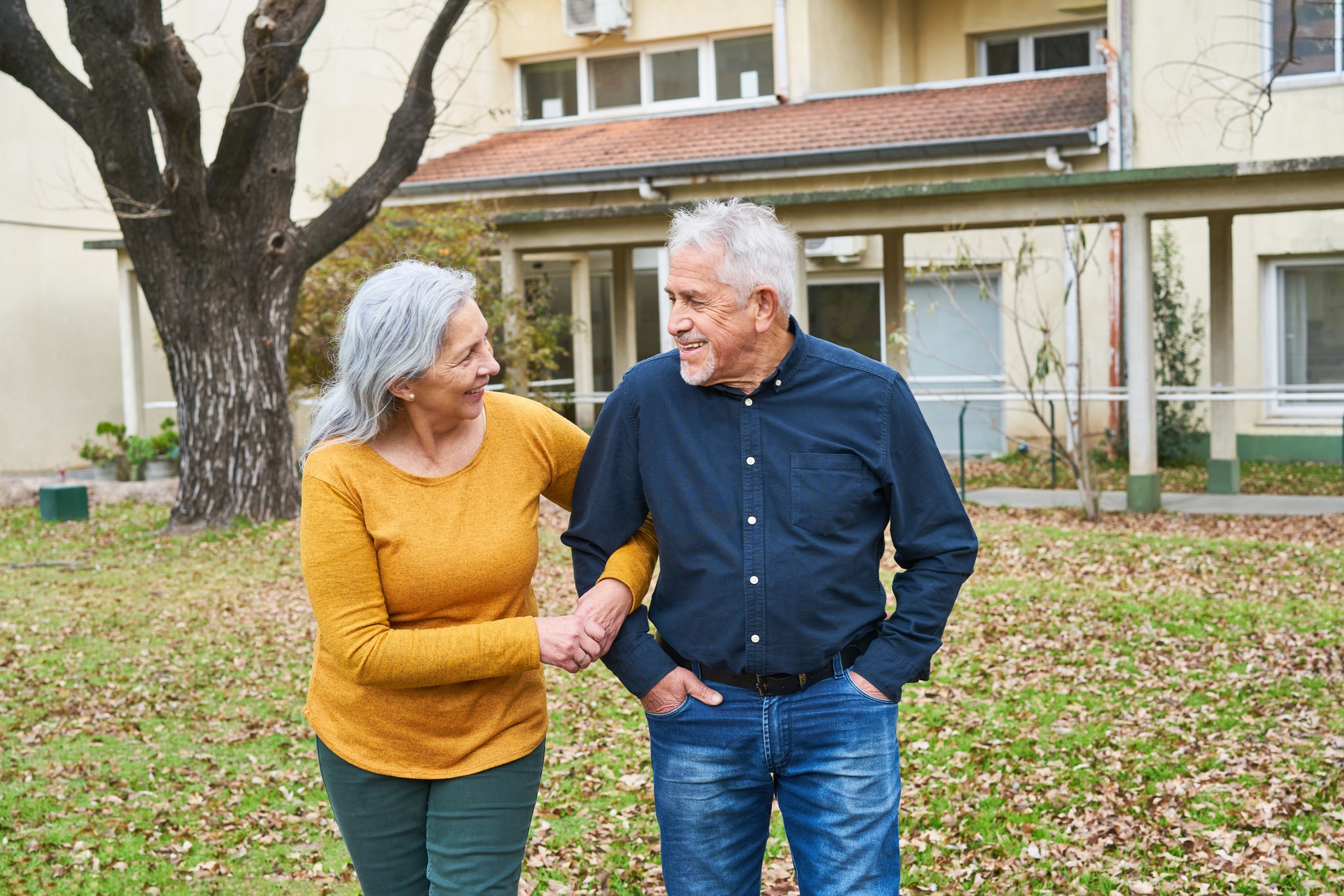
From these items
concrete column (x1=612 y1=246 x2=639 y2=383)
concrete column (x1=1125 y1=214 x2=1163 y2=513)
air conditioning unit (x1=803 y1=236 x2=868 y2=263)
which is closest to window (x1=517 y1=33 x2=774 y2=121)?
air conditioning unit (x1=803 y1=236 x2=868 y2=263)

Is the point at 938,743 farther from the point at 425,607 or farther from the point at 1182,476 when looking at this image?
the point at 1182,476

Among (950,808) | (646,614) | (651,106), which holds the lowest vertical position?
(950,808)

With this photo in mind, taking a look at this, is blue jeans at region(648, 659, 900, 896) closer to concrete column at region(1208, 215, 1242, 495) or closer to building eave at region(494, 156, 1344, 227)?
building eave at region(494, 156, 1344, 227)

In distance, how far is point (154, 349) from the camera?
19.5m

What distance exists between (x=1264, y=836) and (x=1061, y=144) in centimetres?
1275

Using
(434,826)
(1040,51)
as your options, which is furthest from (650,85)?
(434,826)

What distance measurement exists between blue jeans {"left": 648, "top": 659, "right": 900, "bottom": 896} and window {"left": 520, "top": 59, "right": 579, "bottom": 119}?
20.0 metres

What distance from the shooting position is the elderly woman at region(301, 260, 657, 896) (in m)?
2.59

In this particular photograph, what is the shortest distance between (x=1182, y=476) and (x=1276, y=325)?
2.77m

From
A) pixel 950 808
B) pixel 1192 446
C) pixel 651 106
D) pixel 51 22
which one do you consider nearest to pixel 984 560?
pixel 950 808

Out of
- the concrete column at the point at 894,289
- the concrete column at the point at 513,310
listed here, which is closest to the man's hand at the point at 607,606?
the concrete column at the point at 894,289

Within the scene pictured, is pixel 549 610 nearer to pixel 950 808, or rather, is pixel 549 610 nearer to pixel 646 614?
pixel 950 808

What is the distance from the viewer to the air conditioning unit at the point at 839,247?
61.7 ft

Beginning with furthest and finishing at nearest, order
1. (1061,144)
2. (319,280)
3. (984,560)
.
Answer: (1061,144), (319,280), (984,560)
